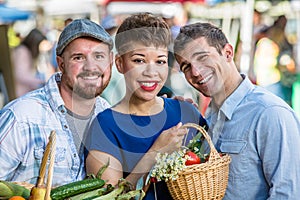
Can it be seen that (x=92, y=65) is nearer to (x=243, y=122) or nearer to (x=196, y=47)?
(x=196, y=47)

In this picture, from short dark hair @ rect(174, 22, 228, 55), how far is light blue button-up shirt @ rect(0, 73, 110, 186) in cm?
69

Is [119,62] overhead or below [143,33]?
below

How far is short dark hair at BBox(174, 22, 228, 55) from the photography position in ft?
9.93

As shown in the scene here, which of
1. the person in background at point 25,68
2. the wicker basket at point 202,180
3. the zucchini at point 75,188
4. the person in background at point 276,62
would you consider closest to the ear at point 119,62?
the wicker basket at point 202,180

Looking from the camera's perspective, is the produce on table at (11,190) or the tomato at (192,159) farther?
the tomato at (192,159)

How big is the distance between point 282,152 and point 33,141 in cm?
122

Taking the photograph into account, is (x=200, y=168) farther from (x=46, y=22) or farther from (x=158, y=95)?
(x=46, y=22)

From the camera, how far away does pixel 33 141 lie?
3014mm

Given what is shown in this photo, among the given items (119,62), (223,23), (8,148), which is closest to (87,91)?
(119,62)

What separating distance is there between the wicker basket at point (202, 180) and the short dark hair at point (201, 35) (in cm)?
48

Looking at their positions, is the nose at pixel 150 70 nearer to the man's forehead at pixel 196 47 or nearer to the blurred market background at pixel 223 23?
the man's forehead at pixel 196 47

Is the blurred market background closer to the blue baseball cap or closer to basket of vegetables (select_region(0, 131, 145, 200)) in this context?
the blue baseball cap

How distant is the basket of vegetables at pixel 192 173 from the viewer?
2.70 meters

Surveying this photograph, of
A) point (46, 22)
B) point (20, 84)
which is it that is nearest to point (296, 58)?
point (20, 84)
